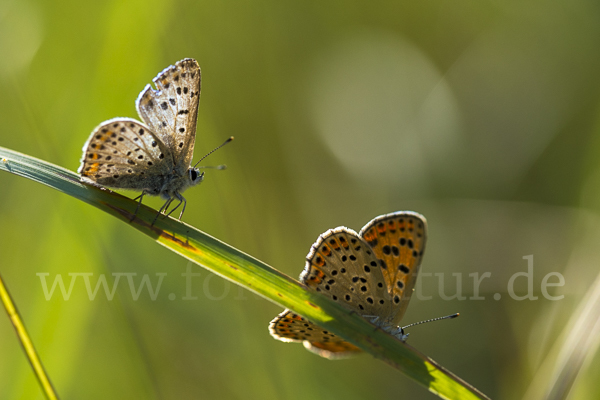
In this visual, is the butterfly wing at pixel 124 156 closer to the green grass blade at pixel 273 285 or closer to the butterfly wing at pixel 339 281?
the green grass blade at pixel 273 285

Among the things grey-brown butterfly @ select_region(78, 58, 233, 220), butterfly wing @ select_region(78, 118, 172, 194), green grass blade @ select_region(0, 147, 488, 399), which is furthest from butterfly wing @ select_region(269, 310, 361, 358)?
butterfly wing @ select_region(78, 118, 172, 194)

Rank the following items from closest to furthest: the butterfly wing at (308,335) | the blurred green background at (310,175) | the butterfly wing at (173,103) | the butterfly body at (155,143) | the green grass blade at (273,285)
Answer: the green grass blade at (273,285)
the butterfly wing at (308,335)
the butterfly body at (155,143)
the butterfly wing at (173,103)
the blurred green background at (310,175)

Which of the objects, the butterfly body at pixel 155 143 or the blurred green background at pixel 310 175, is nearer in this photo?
the butterfly body at pixel 155 143

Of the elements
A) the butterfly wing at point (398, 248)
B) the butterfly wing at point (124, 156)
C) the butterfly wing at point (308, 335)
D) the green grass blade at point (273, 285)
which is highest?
the butterfly wing at point (398, 248)

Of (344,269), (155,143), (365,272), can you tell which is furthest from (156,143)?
(365,272)

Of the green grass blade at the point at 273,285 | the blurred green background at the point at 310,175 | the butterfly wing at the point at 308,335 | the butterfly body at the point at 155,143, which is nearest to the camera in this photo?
the green grass blade at the point at 273,285

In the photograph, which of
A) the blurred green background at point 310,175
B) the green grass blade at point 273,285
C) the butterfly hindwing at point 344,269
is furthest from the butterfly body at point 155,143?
the butterfly hindwing at point 344,269

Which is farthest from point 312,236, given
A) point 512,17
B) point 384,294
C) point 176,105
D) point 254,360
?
point 512,17
